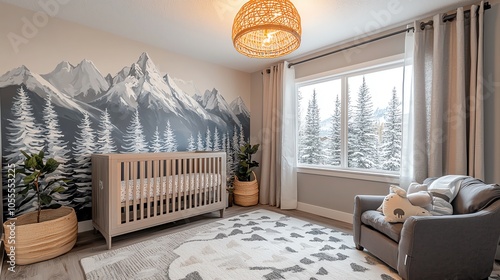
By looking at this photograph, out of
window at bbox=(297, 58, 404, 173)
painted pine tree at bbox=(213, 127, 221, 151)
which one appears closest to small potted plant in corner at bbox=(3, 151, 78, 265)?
painted pine tree at bbox=(213, 127, 221, 151)

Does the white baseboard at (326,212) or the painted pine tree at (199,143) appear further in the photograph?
the painted pine tree at (199,143)

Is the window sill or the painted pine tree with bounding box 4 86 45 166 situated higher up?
the painted pine tree with bounding box 4 86 45 166

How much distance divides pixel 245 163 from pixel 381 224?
7.45ft

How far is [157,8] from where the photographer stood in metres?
2.24

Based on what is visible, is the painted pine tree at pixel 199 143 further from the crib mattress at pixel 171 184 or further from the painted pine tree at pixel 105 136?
the painted pine tree at pixel 105 136

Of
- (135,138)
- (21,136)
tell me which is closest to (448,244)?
(135,138)

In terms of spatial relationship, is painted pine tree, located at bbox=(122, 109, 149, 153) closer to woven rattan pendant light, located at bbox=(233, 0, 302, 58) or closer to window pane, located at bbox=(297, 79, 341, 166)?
woven rattan pendant light, located at bbox=(233, 0, 302, 58)

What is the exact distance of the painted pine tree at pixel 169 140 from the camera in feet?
10.6

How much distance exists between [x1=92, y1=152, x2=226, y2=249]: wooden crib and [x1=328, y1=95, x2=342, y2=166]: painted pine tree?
1.58 m

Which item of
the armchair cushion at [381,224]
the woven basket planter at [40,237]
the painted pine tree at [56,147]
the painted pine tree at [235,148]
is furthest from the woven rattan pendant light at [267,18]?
the painted pine tree at [235,148]

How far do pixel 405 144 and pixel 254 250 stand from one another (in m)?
1.92

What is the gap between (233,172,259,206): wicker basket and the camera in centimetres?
370

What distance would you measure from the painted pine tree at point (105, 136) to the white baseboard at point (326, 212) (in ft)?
8.97

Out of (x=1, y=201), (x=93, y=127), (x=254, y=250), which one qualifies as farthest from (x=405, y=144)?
(x=1, y=201)
